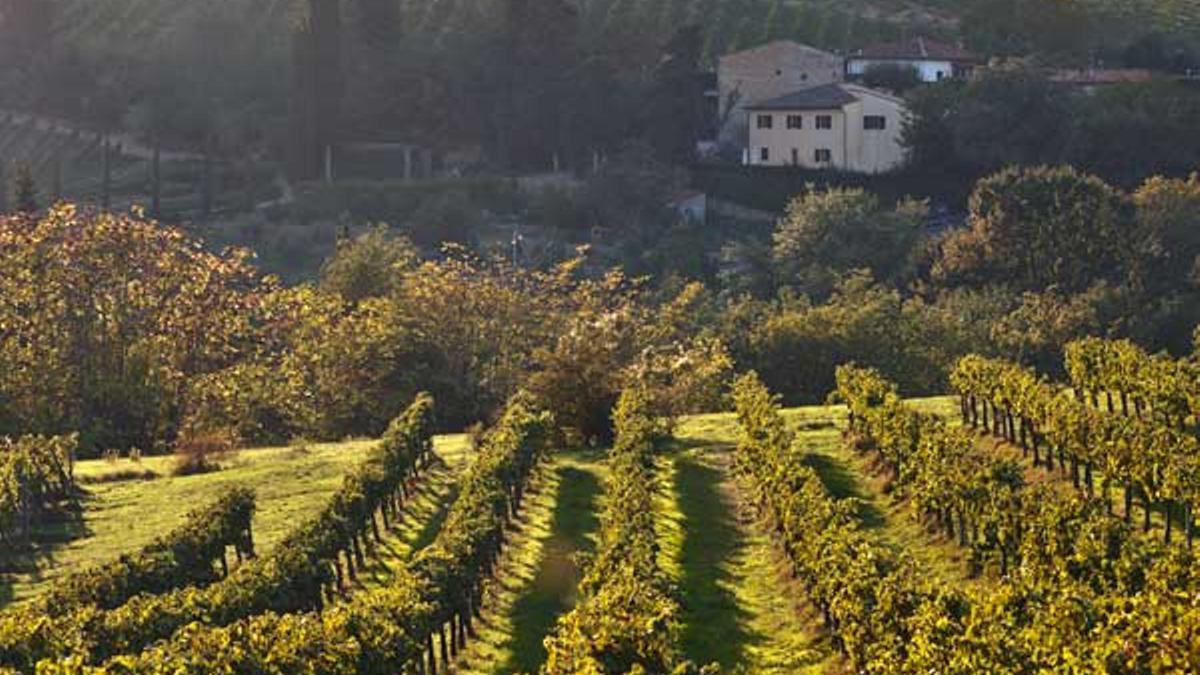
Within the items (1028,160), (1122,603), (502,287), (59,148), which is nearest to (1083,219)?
(1028,160)

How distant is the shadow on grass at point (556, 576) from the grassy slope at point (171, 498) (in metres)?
3.91

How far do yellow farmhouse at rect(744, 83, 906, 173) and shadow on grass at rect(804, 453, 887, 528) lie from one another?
63.6 m

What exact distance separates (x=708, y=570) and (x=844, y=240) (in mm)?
55905

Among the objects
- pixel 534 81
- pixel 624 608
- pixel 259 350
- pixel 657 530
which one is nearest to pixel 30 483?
pixel 657 530

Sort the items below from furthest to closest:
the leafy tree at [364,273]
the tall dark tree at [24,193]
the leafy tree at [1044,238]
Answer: the tall dark tree at [24,193]
the leafy tree at [1044,238]
the leafy tree at [364,273]

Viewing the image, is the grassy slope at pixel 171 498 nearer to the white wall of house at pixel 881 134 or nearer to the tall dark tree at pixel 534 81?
the tall dark tree at pixel 534 81

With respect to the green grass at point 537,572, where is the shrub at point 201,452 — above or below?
below

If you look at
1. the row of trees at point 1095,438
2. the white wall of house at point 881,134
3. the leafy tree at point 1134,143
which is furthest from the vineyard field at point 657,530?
the white wall of house at point 881,134

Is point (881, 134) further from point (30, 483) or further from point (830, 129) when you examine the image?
point (30, 483)

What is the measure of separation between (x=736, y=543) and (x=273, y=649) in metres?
17.1

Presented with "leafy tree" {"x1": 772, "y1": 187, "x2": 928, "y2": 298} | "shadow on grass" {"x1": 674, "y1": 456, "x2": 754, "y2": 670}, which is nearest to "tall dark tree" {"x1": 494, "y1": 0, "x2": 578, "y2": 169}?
"leafy tree" {"x1": 772, "y1": 187, "x2": 928, "y2": 298}

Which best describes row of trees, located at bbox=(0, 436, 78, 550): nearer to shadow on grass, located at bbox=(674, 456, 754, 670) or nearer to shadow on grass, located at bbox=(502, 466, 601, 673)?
shadow on grass, located at bbox=(502, 466, 601, 673)

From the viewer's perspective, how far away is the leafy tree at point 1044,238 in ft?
268

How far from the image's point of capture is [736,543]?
129 feet
